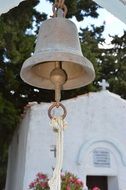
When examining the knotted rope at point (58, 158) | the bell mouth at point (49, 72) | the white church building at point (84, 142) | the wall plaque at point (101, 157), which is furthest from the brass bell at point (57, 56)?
the wall plaque at point (101, 157)

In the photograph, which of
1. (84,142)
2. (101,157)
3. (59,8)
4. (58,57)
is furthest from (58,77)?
(101,157)

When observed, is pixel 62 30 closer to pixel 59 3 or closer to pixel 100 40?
pixel 59 3

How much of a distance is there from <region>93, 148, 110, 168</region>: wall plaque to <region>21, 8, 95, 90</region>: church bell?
25.4ft

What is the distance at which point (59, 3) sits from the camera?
6.14 ft

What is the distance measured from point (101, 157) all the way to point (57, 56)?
812 centimetres

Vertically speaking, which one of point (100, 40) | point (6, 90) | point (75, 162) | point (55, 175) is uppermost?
point (100, 40)

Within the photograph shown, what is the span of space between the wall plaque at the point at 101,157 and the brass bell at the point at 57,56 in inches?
305

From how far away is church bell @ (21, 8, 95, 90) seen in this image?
1896mm

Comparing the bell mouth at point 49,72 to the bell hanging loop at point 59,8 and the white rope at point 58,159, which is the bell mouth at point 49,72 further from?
the white rope at point 58,159

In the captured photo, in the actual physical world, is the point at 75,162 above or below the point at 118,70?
below

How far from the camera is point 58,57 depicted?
74.3 inches

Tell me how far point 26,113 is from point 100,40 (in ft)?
28.6

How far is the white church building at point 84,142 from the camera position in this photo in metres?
9.31

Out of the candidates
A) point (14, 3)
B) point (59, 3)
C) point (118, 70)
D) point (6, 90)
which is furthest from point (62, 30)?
point (118, 70)
